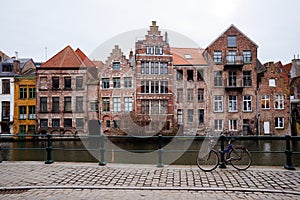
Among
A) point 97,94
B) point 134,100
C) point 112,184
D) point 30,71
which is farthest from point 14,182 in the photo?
point 30,71

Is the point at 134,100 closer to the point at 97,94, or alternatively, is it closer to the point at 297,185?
the point at 97,94

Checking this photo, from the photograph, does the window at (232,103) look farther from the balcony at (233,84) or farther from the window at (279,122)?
the window at (279,122)

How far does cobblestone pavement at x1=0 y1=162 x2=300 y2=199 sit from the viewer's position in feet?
14.3

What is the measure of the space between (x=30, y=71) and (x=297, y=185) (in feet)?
102

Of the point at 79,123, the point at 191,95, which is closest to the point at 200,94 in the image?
the point at 191,95

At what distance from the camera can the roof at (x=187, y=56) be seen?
26.6 metres

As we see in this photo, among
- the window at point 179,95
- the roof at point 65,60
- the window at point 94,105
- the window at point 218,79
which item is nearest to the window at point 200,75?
the window at point 218,79

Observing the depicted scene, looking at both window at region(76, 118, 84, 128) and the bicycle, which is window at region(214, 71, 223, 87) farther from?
the bicycle

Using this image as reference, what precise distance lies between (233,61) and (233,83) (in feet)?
8.31

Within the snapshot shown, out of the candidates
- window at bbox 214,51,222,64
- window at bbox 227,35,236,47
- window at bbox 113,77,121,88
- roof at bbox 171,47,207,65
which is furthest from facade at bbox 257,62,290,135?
window at bbox 113,77,121,88

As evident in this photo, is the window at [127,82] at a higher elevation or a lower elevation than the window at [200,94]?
higher

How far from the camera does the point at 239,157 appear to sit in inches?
239

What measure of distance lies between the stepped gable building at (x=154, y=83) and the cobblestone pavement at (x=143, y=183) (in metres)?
19.1

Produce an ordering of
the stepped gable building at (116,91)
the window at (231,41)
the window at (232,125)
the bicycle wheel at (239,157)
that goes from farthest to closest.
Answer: the window at (231,41) → the window at (232,125) → the stepped gable building at (116,91) → the bicycle wheel at (239,157)
